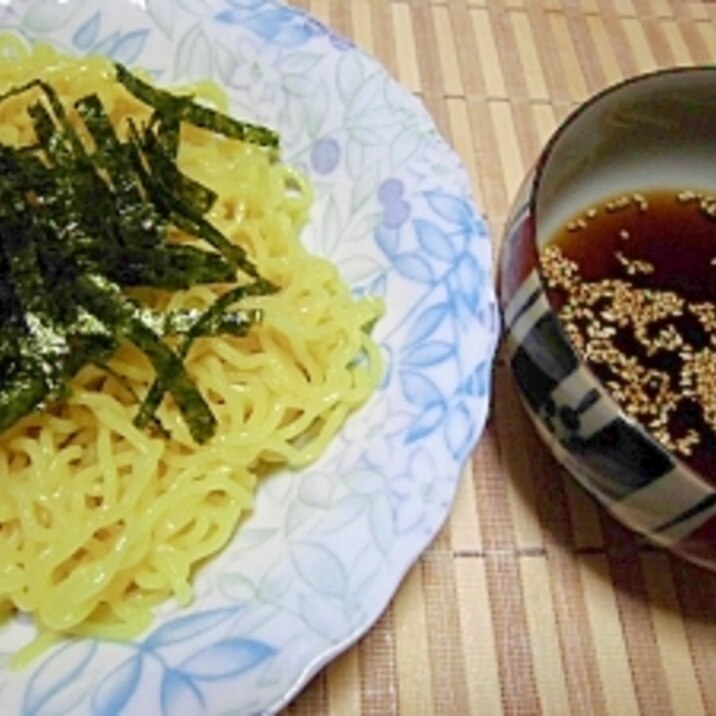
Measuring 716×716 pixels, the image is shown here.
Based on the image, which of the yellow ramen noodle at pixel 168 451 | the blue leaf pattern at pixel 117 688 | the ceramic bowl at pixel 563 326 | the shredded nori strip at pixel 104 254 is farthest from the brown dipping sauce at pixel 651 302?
the blue leaf pattern at pixel 117 688

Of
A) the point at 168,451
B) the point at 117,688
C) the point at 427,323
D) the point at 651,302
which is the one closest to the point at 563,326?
the point at 427,323

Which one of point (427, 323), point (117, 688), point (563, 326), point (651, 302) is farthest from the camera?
point (651, 302)

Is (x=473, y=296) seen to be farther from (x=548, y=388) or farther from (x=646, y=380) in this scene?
(x=646, y=380)

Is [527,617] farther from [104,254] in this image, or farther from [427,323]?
[104,254]

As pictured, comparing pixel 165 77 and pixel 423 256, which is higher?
pixel 165 77

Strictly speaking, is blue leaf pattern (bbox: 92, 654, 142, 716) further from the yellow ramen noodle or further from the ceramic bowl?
the ceramic bowl

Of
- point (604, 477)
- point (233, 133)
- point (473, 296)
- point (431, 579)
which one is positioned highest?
point (233, 133)

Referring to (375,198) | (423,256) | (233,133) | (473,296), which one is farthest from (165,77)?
(473,296)
